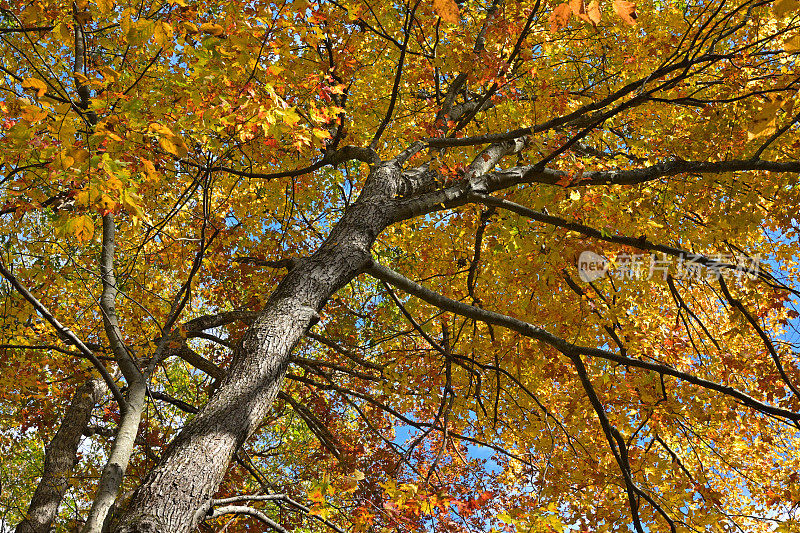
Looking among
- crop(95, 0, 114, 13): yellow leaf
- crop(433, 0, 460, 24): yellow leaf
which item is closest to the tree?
crop(95, 0, 114, 13): yellow leaf

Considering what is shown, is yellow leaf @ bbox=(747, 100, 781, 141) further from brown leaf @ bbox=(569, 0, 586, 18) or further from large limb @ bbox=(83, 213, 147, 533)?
large limb @ bbox=(83, 213, 147, 533)

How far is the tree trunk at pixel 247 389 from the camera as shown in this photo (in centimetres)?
185

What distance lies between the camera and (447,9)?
→ 1868 millimetres

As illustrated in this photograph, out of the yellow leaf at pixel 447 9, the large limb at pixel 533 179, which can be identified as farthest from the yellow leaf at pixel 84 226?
the large limb at pixel 533 179

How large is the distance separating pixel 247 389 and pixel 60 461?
168 inches

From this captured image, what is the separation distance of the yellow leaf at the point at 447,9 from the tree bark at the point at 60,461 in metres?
5.20

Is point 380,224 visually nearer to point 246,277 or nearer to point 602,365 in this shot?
point 602,365

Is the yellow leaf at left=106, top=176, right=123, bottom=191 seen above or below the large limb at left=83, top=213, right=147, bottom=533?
above

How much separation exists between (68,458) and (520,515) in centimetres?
492

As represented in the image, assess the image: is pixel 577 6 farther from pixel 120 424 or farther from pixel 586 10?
pixel 120 424

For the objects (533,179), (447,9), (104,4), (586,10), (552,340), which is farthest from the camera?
(533,179)

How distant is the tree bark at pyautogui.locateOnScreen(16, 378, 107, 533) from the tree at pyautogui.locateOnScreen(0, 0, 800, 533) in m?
0.03

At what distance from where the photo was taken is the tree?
2.61 metres

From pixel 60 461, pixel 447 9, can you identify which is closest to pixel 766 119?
pixel 447 9
